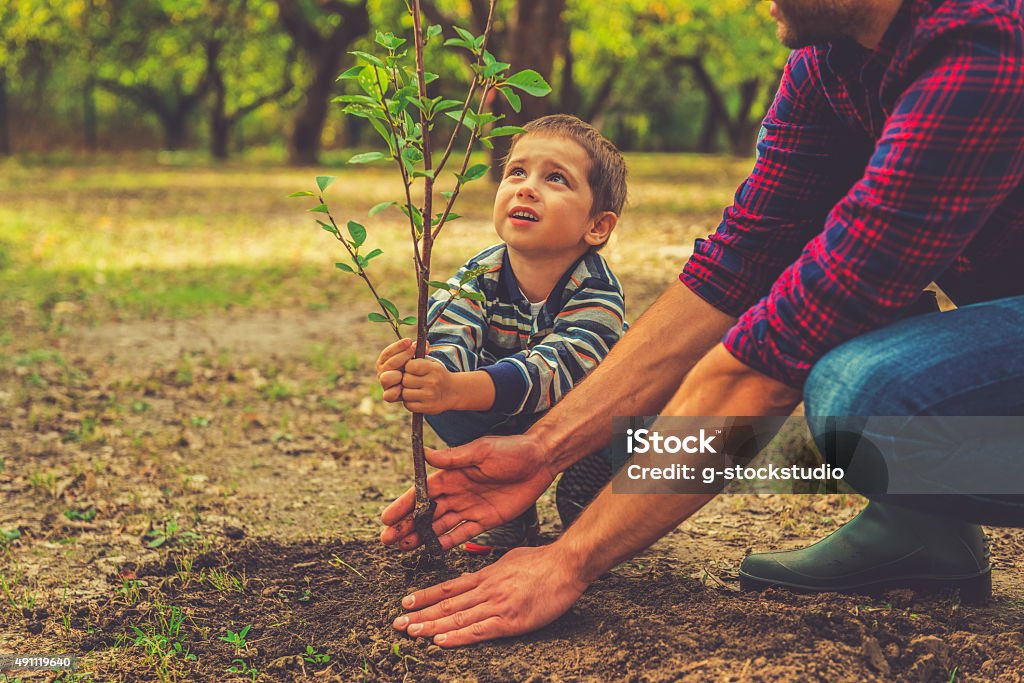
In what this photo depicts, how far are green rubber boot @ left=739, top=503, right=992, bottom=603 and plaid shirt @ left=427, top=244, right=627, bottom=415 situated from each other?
2.20 feet

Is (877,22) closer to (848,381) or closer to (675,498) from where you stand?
(848,381)

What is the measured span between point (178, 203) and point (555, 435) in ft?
40.9

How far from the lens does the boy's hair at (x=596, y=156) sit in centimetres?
267

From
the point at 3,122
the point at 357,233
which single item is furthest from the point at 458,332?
the point at 3,122

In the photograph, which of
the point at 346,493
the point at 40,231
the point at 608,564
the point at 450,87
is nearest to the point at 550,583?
the point at 608,564

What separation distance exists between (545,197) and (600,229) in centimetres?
21

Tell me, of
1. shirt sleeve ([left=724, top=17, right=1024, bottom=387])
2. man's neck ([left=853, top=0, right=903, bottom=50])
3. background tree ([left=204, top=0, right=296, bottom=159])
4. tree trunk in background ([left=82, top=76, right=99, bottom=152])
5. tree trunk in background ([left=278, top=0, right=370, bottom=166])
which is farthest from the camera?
tree trunk in background ([left=82, top=76, right=99, bottom=152])

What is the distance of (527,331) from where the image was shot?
9.00ft

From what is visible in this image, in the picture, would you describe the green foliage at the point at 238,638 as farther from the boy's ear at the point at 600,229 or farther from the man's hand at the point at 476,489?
the boy's ear at the point at 600,229

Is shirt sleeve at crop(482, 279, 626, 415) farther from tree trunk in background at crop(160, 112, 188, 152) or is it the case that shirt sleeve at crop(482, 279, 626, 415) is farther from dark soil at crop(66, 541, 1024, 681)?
tree trunk in background at crop(160, 112, 188, 152)

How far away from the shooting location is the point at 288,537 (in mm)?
3004

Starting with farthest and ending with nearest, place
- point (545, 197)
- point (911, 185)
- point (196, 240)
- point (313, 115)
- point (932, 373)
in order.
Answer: point (313, 115) → point (196, 240) → point (545, 197) → point (932, 373) → point (911, 185)

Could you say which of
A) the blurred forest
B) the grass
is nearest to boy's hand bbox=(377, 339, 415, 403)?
the grass

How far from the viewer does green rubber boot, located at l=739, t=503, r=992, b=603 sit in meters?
2.44
